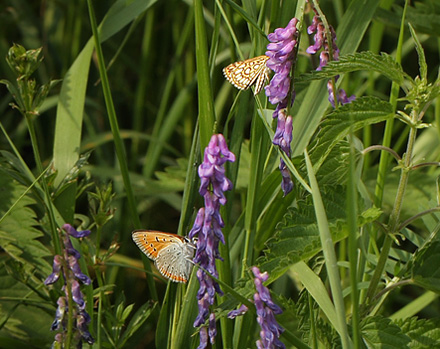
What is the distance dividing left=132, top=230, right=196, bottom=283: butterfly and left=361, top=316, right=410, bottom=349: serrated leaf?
41cm

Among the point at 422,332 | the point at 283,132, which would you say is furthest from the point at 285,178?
the point at 422,332

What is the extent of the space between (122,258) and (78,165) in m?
0.98

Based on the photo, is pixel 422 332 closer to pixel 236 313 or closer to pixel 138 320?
pixel 236 313

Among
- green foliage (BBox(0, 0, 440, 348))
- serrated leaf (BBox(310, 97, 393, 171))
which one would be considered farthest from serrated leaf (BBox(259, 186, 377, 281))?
serrated leaf (BBox(310, 97, 393, 171))

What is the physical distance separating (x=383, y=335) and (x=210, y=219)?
443mm

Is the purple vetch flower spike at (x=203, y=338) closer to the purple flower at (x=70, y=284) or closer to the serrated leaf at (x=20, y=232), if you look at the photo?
the purple flower at (x=70, y=284)

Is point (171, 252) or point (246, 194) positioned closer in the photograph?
point (171, 252)

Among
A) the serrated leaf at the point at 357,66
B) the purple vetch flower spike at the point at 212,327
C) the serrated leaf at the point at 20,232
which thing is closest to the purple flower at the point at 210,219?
the purple vetch flower spike at the point at 212,327

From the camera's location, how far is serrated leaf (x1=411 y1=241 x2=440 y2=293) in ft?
4.55

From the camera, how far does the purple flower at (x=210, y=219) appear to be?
1.21 meters

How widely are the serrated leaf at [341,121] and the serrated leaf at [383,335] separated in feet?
1.15

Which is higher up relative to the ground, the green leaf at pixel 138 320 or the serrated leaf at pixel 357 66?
the serrated leaf at pixel 357 66

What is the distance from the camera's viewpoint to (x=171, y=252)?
4.79ft

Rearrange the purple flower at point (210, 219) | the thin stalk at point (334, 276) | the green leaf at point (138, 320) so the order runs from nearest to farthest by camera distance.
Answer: the thin stalk at point (334, 276) → the purple flower at point (210, 219) → the green leaf at point (138, 320)
